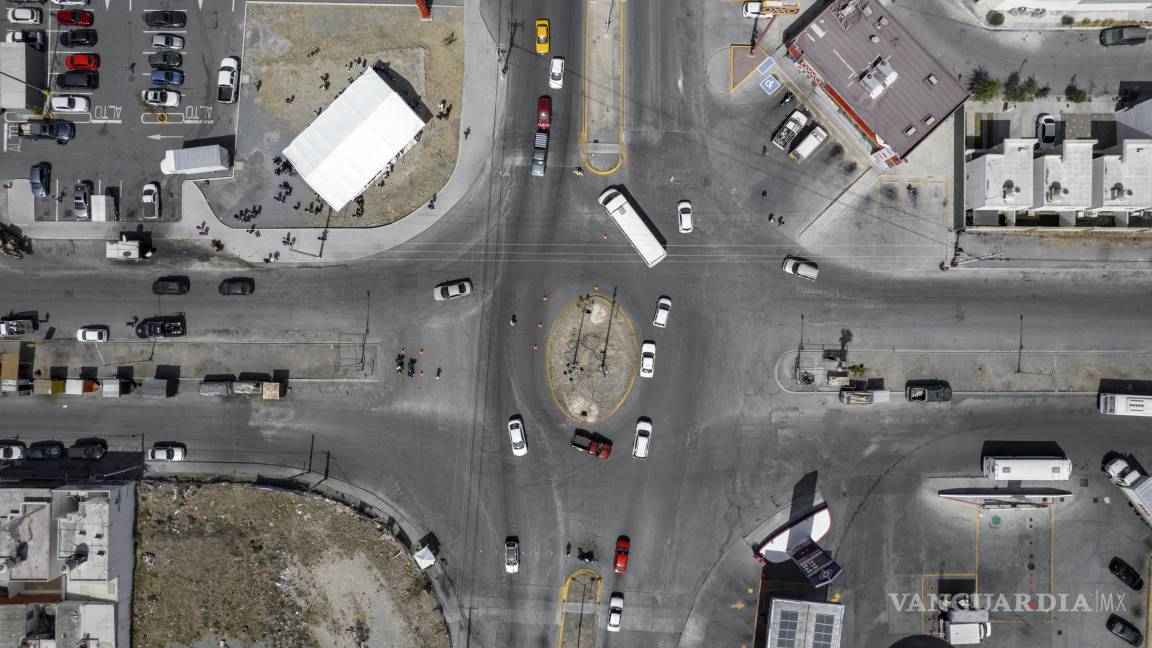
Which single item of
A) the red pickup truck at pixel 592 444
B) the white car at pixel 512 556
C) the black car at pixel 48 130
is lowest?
the white car at pixel 512 556

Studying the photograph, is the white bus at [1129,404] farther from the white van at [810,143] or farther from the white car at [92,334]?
the white car at [92,334]

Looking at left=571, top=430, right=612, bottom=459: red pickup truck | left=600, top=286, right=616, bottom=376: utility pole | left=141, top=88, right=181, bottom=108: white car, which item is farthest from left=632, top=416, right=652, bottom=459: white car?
left=141, top=88, right=181, bottom=108: white car

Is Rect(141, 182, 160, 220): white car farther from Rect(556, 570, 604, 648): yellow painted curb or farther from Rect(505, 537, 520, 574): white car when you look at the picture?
Rect(556, 570, 604, 648): yellow painted curb

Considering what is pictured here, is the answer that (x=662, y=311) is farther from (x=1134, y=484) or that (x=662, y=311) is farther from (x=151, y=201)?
(x=151, y=201)

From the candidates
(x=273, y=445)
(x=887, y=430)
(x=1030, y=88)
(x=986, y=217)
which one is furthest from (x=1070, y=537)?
(x=273, y=445)

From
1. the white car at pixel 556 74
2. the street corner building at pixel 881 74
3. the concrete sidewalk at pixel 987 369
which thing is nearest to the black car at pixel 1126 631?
the concrete sidewalk at pixel 987 369

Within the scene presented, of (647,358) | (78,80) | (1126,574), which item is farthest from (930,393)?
(78,80)
